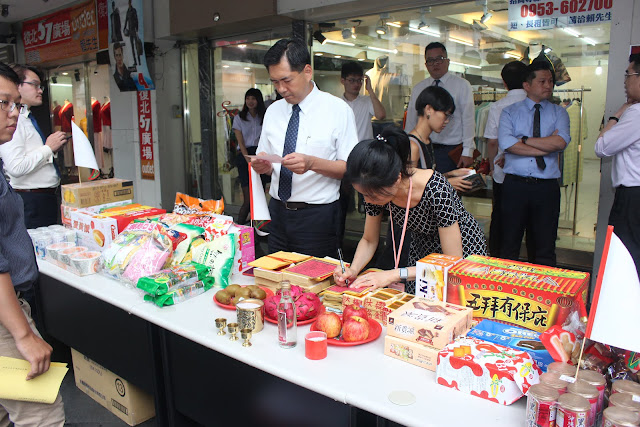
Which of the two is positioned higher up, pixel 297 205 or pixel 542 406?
pixel 297 205

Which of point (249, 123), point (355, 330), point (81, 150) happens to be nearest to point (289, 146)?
point (81, 150)

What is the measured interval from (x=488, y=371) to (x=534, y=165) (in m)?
2.51

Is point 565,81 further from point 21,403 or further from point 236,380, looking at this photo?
point 21,403

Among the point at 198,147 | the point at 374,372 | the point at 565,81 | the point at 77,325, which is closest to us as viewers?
the point at 374,372

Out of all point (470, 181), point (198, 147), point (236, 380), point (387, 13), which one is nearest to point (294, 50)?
point (470, 181)

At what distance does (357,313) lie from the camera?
1609mm

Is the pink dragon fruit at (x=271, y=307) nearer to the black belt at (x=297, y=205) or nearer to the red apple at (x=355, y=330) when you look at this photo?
the red apple at (x=355, y=330)

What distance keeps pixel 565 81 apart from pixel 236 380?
384cm

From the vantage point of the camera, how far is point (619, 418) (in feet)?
3.24

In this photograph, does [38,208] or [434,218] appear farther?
[38,208]

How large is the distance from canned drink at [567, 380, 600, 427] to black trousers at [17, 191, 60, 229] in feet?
10.4

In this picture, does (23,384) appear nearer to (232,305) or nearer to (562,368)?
(232,305)

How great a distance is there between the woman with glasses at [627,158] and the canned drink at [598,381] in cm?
200

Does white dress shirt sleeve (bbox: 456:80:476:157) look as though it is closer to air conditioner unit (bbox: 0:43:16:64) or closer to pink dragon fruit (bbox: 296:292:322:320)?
pink dragon fruit (bbox: 296:292:322:320)
